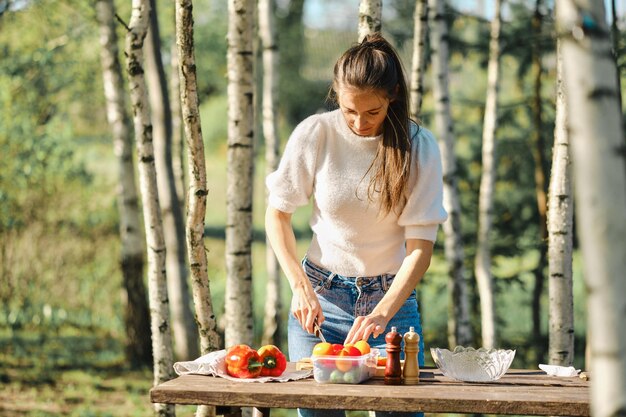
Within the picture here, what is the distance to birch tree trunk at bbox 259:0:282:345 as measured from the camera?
9180 millimetres

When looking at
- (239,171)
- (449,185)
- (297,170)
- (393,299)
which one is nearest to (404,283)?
(393,299)

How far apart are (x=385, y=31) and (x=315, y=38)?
1631 centimetres

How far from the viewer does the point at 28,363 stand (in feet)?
32.3

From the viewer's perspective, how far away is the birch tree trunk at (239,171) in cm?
561

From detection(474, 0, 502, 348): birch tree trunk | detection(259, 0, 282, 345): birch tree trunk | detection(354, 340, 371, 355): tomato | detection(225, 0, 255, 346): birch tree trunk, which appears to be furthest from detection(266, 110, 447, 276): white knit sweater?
detection(259, 0, 282, 345): birch tree trunk

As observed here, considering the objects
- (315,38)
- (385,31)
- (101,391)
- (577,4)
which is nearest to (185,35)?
(577,4)

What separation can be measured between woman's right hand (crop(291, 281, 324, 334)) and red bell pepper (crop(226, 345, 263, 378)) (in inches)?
8.0

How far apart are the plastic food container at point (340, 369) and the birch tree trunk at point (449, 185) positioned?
4.59m

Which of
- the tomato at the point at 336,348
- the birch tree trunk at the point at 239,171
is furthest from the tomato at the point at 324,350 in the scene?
the birch tree trunk at the point at 239,171

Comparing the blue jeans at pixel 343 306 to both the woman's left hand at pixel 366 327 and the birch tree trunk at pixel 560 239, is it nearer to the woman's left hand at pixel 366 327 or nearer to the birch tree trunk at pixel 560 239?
the woman's left hand at pixel 366 327

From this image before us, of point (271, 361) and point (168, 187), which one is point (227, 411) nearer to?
point (271, 361)

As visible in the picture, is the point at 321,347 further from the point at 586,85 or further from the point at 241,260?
the point at 241,260

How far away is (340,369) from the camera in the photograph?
325cm

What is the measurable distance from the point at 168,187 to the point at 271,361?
563 cm
